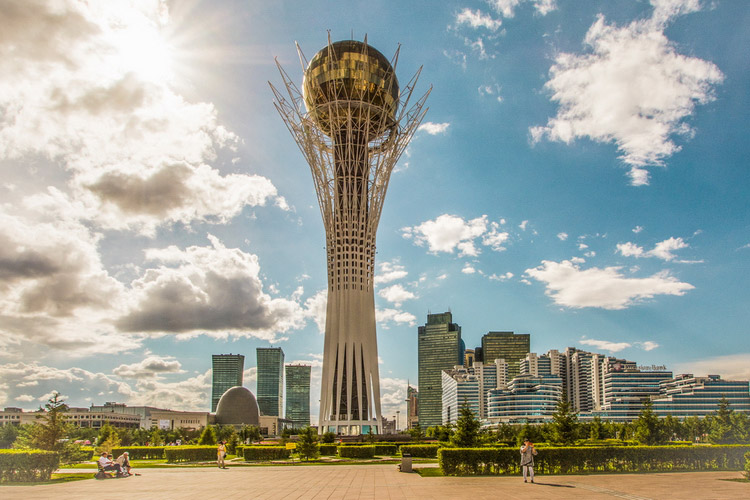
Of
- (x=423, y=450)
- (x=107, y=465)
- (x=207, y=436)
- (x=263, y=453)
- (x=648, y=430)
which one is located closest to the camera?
(x=107, y=465)

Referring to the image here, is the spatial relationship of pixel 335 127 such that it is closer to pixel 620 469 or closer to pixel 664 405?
pixel 620 469

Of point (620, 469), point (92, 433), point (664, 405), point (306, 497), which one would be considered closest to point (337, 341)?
point (620, 469)

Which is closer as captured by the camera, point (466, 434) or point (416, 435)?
point (466, 434)

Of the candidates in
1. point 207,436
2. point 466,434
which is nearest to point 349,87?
point 207,436

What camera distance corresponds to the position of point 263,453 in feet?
130

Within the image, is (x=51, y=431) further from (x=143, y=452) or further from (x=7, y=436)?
(x=7, y=436)

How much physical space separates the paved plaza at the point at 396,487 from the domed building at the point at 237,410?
484ft

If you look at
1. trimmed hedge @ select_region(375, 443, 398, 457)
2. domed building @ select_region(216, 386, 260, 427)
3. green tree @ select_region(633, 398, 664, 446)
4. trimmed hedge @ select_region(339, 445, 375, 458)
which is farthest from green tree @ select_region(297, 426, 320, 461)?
domed building @ select_region(216, 386, 260, 427)

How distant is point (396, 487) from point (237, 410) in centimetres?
15566

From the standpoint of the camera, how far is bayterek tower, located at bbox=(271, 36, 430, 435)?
75.1 m

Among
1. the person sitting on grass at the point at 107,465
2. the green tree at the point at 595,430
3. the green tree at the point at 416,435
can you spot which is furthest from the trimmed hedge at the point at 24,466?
the green tree at the point at 595,430

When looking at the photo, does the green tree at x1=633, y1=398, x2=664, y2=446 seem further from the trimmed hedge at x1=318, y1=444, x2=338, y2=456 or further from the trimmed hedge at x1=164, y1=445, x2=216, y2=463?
the trimmed hedge at x1=164, y1=445, x2=216, y2=463

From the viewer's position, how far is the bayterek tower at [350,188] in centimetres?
7512

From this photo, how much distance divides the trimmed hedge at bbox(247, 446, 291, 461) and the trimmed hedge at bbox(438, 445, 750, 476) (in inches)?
710
